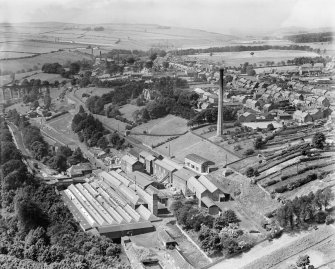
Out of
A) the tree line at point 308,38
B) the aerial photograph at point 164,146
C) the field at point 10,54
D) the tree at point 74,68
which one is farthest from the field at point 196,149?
the tree at point 74,68

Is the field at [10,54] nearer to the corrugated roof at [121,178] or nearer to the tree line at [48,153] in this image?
the tree line at [48,153]

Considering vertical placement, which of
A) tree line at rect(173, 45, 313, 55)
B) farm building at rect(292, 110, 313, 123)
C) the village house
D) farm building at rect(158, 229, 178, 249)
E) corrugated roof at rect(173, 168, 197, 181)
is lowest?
farm building at rect(158, 229, 178, 249)

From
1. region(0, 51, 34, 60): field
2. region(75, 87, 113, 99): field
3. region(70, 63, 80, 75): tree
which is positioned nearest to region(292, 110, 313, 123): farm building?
region(75, 87, 113, 99): field

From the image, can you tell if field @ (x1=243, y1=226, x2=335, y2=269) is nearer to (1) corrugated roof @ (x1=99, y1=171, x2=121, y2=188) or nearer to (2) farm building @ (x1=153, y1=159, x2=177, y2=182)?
(2) farm building @ (x1=153, y1=159, x2=177, y2=182)

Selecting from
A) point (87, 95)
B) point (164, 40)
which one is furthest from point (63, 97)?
point (164, 40)

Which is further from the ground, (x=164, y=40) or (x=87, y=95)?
(x=164, y=40)

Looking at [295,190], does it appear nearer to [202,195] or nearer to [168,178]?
[202,195]
